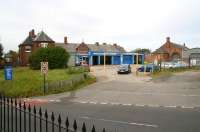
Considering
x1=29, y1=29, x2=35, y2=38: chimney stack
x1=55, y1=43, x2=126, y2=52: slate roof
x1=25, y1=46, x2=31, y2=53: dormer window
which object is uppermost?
x1=29, y1=29, x2=35, y2=38: chimney stack

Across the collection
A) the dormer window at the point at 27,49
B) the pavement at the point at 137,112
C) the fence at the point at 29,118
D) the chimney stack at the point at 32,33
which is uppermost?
the chimney stack at the point at 32,33

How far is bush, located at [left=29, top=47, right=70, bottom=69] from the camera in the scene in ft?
194

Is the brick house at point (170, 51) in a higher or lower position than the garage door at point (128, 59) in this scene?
higher

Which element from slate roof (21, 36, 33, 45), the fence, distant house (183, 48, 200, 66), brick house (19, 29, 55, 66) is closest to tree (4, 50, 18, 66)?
brick house (19, 29, 55, 66)

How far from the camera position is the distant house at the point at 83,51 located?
77.7 meters

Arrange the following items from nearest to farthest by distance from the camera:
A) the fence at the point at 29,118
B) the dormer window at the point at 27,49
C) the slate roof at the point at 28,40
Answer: the fence at the point at 29,118
the dormer window at the point at 27,49
the slate roof at the point at 28,40

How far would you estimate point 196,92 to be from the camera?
2923 cm

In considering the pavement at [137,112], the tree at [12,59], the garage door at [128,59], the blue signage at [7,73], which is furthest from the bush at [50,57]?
the garage door at [128,59]

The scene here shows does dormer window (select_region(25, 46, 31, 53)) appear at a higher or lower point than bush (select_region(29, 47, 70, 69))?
higher

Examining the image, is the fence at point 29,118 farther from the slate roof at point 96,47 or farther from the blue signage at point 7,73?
the slate roof at point 96,47

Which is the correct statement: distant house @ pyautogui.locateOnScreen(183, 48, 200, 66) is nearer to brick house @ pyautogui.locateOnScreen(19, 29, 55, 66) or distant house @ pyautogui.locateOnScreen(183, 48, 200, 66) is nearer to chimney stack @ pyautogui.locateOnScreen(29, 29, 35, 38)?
brick house @ pyautogui.locateOnScreen(19, 29, 55, 66)

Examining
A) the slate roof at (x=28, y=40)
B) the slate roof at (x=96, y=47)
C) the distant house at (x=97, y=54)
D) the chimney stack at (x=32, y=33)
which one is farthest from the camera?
the slate roof at (x=96, y=47)

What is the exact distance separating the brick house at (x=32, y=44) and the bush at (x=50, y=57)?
1570 centimetres

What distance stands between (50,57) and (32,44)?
20.7 metres
